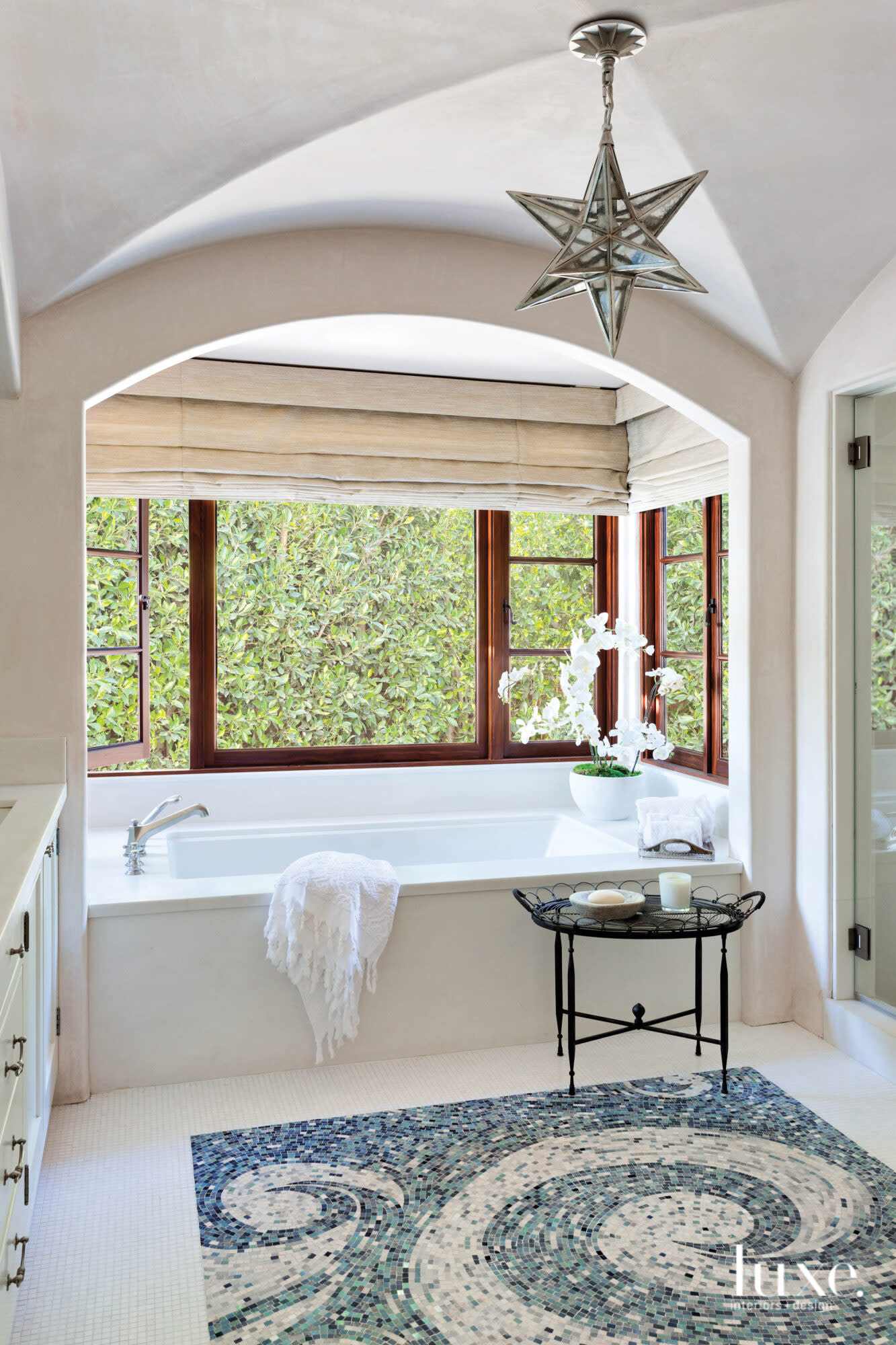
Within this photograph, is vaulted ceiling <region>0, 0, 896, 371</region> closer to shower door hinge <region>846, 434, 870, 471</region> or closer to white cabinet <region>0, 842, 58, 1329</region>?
shower door hinge <region>846, 434, 870, 471</region>

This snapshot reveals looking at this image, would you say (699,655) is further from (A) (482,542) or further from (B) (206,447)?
(B) (206,447)

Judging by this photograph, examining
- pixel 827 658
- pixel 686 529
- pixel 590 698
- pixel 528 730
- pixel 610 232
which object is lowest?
pixel 528 730

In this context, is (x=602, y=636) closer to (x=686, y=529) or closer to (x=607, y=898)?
(x=686, y=529)

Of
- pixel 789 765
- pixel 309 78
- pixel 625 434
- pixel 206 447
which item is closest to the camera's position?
pixel 309 78

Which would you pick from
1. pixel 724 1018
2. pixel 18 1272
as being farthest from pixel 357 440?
pixel 18 1272

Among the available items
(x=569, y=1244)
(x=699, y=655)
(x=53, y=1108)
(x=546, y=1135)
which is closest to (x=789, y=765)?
(x=699, y=655)

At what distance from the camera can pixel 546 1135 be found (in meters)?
2.68

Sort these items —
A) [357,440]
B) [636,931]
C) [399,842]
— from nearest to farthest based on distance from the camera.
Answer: [636,931] < [399,842] < [357,440]

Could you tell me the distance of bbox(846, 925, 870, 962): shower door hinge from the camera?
10.7ft

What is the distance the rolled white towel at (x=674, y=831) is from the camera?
11.8ft

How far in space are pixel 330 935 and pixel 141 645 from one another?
1.64 m

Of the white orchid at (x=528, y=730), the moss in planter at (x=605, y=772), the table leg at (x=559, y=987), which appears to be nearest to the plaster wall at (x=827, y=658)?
the table leg at (x=559, y=987)

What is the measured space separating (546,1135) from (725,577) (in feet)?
7.81

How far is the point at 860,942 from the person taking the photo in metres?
3.29
